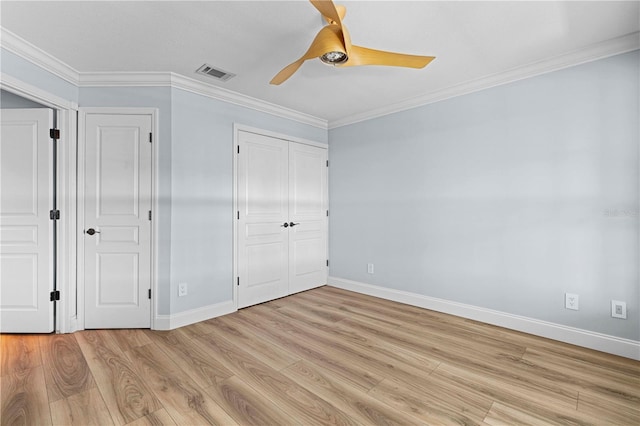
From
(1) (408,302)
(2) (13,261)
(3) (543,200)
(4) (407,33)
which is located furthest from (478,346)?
(2) (13,261)

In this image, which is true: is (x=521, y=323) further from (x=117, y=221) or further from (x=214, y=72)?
(x=117, y=221)

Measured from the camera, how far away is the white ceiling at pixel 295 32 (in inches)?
76.5

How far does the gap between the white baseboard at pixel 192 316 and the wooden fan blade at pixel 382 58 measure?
8.82ft

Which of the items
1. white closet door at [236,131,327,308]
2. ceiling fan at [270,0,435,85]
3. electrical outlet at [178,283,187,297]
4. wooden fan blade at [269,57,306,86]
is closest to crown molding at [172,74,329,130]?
white closet door at [236,131,327,308]

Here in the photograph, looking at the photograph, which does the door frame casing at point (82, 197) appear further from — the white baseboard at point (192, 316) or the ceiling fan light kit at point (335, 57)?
the ceiling fan light kit at point (335, 57)

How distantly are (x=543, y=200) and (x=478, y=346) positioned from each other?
56.7 inches

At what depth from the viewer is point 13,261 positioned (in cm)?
270

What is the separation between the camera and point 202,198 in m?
3.11

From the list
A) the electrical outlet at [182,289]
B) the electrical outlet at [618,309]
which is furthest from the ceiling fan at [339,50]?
the electrical outlet at [618,309]

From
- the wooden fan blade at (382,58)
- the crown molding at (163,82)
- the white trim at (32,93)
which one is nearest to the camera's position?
the wooden fan blade at (382,58)

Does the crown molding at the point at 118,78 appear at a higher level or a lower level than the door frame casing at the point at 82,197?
higher

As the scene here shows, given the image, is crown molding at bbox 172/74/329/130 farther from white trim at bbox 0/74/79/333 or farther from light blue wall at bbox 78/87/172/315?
white trim at bbox 0/74/79/333

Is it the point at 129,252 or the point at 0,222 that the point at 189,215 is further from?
the point at 0,222

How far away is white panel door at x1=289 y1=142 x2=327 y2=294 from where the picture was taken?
4.04 meters
